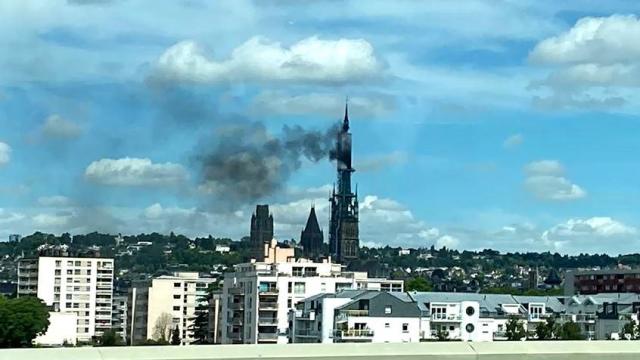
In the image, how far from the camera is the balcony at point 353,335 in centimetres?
7056

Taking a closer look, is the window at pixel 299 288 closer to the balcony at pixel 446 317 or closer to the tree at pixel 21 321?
the balcony at pixel 446 317

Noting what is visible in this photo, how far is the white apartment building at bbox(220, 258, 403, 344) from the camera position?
9044 centimetres

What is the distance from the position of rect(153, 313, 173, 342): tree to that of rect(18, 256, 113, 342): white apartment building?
16.1m

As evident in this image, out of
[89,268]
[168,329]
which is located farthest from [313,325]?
[89,268]

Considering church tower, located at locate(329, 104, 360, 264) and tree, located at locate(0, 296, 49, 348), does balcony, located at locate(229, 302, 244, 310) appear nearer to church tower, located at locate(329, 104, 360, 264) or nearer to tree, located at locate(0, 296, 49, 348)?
tree, located at locate(0, 296, 49, 348)

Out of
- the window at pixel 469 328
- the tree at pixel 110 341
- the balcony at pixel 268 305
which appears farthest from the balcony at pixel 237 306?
the tree at pixel 110 341

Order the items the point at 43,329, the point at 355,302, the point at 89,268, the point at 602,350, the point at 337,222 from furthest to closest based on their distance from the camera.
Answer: the point at 337,222
the point at 89,268
the point at 355,302
the point at 43,329
the point at 602,350

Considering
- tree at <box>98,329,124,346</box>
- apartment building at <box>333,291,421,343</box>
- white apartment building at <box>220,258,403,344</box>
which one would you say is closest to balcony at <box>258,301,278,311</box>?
white apartment building at <box>220,258,403,344</box>

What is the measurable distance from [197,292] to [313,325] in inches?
1921

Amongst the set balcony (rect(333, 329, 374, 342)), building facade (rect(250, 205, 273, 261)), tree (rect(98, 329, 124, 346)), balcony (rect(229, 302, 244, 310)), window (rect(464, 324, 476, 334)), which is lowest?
tree (rect(98, 329, 124, 346))

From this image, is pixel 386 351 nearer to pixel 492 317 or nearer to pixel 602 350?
pixel 602 350

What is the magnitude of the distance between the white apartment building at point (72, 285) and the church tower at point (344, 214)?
34.8 m

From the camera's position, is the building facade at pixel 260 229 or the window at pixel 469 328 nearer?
the window at pixel 469 328

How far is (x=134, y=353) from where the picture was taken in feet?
30.0
